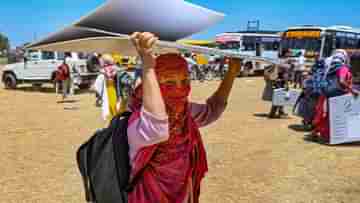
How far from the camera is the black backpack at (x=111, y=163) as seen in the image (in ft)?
6.40

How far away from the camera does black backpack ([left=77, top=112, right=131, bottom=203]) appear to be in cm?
195

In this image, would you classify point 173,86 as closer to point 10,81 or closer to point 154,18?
point 154,18

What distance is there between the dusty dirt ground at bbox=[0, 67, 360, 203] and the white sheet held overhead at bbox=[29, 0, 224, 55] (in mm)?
2939

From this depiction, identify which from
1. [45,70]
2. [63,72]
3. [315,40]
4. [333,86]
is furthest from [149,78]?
[315,40]

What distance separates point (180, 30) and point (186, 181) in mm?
782

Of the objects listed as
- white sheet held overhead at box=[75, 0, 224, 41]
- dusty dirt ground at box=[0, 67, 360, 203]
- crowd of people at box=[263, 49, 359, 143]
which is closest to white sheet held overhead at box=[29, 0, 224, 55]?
white sheet held overhead at box=[75, 0, 224, 41]

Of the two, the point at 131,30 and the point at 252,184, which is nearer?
the point at 131,30

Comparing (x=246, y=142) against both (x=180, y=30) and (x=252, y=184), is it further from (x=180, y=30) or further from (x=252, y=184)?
(x=180, y=30)

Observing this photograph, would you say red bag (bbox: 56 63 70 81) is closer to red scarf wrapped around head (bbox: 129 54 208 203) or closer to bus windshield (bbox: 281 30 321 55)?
red scarf wrapped around head (bbox: 129 54 208 203)

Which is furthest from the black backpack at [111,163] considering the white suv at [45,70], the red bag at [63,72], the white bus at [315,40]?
the white bus at [315,40]

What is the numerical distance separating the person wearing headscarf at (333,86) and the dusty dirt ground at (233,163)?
0.37 m

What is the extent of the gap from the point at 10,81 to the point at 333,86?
55.3 feet

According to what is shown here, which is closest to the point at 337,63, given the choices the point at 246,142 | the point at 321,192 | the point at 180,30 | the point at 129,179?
the point at 246,142

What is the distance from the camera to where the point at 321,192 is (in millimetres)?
4914
